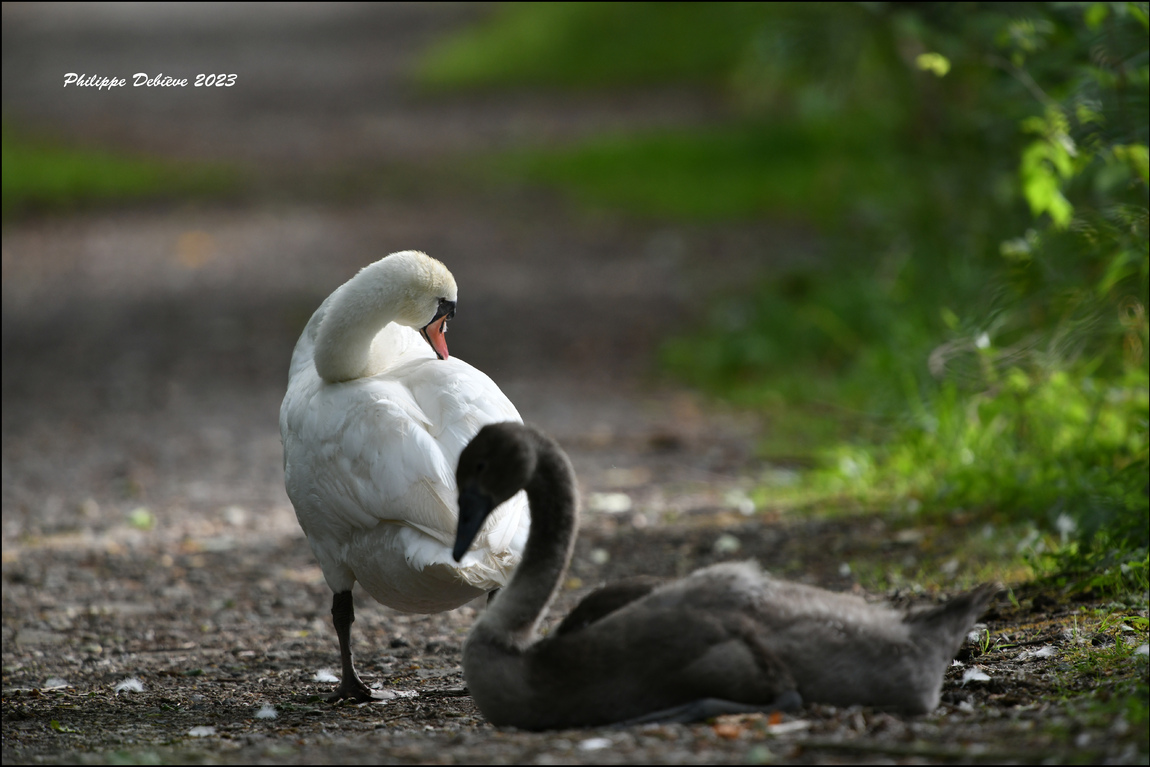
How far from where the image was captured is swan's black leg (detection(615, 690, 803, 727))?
3.21m

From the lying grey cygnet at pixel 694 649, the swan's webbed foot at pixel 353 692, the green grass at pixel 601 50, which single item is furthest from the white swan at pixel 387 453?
the green grass at pixel 601 50

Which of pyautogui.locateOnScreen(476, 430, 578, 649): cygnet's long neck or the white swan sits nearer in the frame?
pyautogui.locateOnScreen(476, 430, 578, 649): cygnet's long neck

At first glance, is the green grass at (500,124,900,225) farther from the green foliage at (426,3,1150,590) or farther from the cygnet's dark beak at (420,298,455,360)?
the cygnet's dark beak at (420,298,455,360)

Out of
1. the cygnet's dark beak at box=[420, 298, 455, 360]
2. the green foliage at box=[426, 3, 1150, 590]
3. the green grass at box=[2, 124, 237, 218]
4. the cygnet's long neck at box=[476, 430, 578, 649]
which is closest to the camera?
the cygnet's long neck at box=[476, 430, 578, 649]

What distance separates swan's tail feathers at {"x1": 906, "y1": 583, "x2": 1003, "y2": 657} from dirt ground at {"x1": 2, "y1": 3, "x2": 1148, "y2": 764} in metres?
0.20

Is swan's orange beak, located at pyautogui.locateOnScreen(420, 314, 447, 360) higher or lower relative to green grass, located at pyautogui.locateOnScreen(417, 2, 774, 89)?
higher

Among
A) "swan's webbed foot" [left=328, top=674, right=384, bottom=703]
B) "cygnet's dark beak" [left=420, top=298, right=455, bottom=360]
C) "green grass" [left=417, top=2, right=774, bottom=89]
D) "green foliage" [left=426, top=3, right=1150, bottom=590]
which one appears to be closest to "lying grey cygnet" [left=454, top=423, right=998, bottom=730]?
"swan's webbed foot" [left=328, top=674, right=384, bottom=703]

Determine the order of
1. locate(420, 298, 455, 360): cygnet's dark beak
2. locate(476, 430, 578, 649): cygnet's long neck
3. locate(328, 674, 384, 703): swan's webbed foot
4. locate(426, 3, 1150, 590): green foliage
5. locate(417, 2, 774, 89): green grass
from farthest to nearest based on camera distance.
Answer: locate(417, 2, 774, 89): green grass → locate(426, 3, 1150, 590): green foliage → locate(420, 298, 455, 360): cygnet's dark beak → locate(328, 674, 384, 703): swan's webbed foot → locate(476, 430, 578, 649): cygnet's long neck

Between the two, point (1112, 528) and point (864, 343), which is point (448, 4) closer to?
point (864, 343)

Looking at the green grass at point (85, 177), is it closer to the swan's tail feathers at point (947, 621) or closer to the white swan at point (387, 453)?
the white swan at point (387, 453)

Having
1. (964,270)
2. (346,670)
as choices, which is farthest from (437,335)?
(964,270)

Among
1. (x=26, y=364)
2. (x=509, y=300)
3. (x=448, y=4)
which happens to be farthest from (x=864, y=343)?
(x=448, y=4)

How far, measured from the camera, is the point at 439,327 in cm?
474

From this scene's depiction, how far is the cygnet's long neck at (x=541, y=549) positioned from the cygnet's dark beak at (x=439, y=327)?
128 cm
